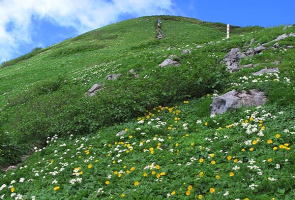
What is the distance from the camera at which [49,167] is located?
1276 cm

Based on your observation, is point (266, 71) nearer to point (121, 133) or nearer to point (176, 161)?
point (121, 133)

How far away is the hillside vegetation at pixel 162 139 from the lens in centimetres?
946

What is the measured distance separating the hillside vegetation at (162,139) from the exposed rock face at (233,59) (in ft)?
1.91

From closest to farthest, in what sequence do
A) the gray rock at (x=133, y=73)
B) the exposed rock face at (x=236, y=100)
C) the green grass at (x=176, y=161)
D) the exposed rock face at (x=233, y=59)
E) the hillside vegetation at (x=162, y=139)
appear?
the green grass at (x=176, y=161), the hillside vegetation at (x=162, y=139), the exposed rock face at (x=236, y=100), the exposed rock face at (x=233, y=59), the gray rock at (x=133, y=73)

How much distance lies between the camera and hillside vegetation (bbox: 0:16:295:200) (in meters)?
9.46

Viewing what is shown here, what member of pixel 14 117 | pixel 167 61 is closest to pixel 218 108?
pixel 167 61

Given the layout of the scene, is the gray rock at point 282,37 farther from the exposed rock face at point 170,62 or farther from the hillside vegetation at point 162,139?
the exposed rock face at point 170,62

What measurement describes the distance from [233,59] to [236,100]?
8.22 meters

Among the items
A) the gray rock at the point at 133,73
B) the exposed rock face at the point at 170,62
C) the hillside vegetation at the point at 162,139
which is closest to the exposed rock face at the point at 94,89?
the hillside vegetation at the point at 162,139

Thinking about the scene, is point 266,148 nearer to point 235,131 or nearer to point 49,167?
point 235,131

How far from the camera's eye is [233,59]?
22203mm

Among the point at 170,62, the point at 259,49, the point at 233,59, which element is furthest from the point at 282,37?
the point at 170,62

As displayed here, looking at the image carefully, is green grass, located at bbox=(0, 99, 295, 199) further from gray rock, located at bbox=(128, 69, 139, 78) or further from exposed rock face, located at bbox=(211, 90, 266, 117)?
gray rock, located at bbox=(128, 69, 139, 78)

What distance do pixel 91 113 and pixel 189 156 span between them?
7.00m
